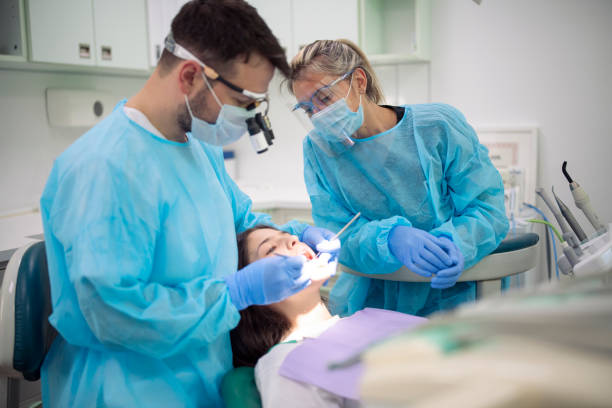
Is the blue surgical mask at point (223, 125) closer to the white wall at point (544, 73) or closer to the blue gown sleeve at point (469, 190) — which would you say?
the blue gown sleeve at point (469, 190)

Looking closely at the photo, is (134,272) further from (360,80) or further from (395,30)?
(395,30)

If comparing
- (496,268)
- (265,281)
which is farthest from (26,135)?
(496,268)

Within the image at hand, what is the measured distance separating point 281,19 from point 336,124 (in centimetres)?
164

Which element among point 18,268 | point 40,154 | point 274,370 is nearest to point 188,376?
point 274,370

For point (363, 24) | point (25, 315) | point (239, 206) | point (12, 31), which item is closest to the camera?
point (25, 315)

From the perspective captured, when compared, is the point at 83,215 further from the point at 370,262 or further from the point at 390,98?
the point at 390,98

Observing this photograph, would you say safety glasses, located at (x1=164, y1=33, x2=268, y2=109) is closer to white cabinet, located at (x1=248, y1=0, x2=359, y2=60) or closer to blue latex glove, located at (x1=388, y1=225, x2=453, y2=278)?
blue latex glove, located at (x1=388, y1=225, x2=453, y2=278)

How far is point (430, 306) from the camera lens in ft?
5.31

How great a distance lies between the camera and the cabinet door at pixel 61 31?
2332 mm

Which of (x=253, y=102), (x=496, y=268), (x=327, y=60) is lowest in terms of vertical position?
(x=496, y=268)

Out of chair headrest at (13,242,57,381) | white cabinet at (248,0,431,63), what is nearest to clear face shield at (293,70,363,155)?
chair headrest at (13,242,57,381)

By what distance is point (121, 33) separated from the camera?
2695 mm

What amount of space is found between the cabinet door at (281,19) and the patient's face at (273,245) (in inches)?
65.9

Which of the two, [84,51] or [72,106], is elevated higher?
[84,51]
